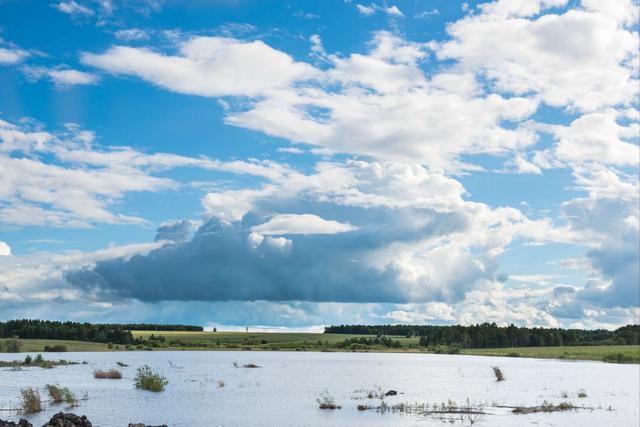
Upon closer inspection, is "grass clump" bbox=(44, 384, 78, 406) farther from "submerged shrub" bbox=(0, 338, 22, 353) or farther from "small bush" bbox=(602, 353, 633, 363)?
"small bush" bbox=(602, 353, 633, 363)

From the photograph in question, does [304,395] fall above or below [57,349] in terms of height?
below

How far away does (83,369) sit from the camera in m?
→ 115

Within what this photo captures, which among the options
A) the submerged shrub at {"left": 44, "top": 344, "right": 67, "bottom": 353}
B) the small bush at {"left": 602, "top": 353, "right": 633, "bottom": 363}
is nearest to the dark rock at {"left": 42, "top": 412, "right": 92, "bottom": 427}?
the submerged shrub at {"left": 44, "top": 344, "right": 67, "bottom": 353}

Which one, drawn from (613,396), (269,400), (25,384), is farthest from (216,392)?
(613,396)

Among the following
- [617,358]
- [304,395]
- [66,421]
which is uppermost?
[617,358]

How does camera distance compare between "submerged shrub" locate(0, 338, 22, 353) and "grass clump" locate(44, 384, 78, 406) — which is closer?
"grass clump" locate(44, 384, 78, 406)

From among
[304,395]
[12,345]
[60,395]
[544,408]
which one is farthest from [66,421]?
[12,345]

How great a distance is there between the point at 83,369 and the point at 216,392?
4514cm

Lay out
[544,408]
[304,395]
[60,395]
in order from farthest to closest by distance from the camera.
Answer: [304,395] < [544,408] < [60,395]

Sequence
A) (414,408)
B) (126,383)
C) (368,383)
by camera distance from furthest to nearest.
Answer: (368,383), (126,383), (414,408)

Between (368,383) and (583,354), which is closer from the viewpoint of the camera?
(368,383)

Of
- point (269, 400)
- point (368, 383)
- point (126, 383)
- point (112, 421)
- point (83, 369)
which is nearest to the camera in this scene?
point (112, 421)

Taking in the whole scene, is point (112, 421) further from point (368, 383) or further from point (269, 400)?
point (368, 383)

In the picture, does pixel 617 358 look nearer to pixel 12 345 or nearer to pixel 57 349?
pixel 57 349
